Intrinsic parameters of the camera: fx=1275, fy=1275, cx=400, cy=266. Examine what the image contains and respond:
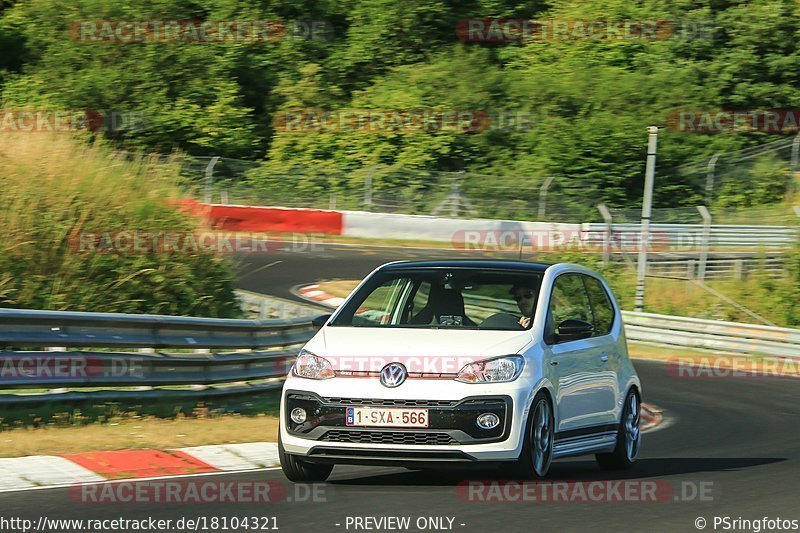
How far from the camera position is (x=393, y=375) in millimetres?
8078

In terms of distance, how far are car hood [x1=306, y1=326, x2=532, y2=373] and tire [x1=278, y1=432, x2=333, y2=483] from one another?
70cm

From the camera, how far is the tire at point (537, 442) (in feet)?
26.9

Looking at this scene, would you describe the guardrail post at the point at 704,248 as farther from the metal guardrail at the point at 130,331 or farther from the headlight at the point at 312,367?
the headlight at the point at 312,367

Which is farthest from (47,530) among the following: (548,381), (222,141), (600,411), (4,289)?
(222,141)

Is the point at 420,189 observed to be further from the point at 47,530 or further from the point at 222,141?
the point at 47,530

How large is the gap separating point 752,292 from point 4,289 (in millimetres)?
19463

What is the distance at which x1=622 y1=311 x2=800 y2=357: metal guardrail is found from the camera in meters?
23.5

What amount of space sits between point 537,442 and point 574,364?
0.95m

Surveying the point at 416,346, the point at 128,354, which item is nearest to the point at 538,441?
the point at 416,346

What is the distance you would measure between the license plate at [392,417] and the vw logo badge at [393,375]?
0.17m

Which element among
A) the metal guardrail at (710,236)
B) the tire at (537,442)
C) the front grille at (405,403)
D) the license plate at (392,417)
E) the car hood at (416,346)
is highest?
the car hood at (416,346)

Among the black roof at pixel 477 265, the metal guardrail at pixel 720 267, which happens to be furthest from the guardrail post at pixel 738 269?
the black roof at pixel 477 265

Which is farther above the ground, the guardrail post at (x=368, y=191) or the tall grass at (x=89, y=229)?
the tall grass at (x=89, y=229)

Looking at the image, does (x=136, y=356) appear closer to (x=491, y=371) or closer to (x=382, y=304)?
(x=382, y=304)
